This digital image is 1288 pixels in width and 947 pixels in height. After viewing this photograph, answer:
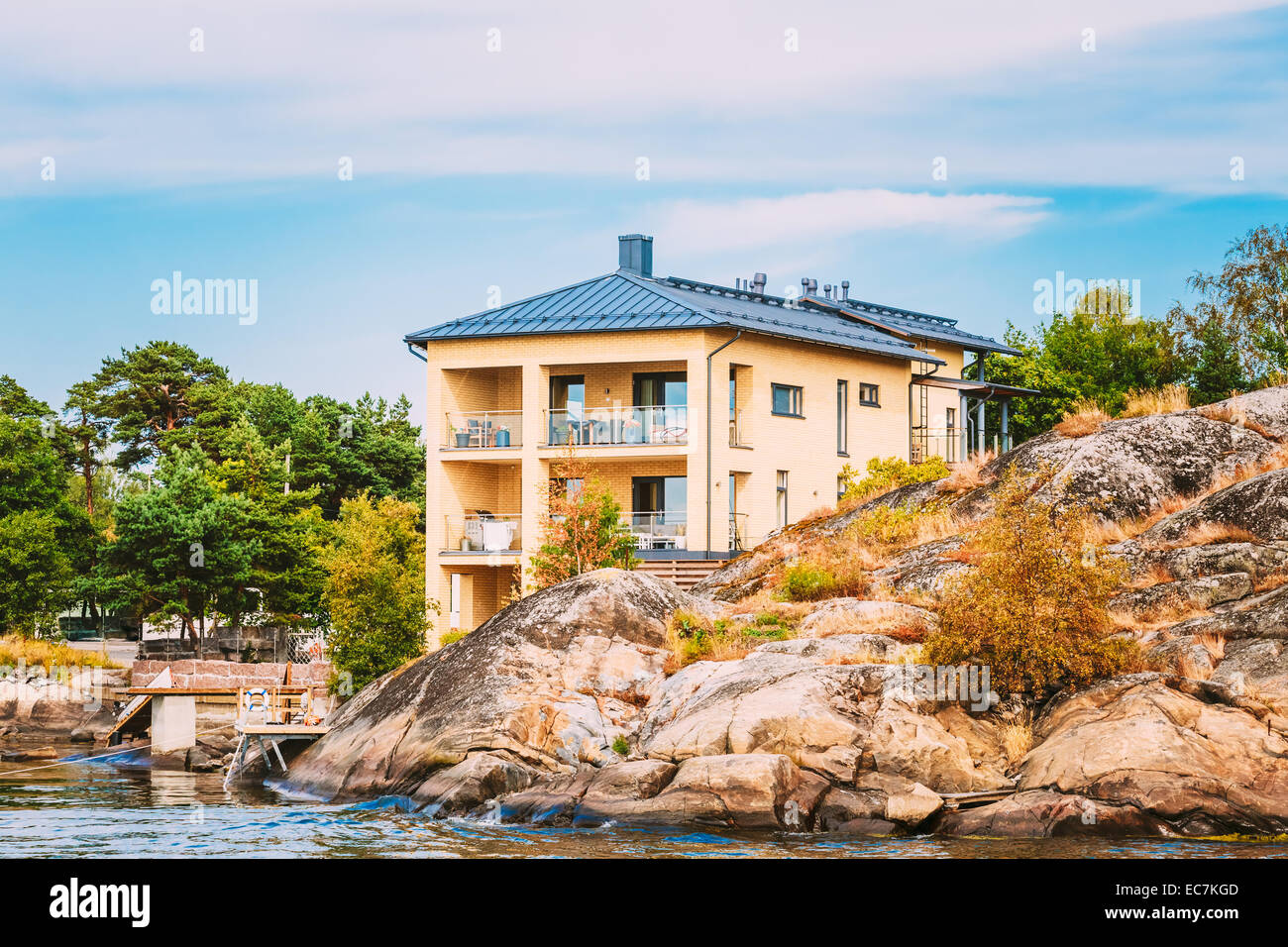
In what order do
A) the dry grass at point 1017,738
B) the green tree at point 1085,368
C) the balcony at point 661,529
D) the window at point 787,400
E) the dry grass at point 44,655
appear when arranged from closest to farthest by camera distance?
1. the dry grass at point 1017,738
2. the balcony at point 661,529
3. the dry grass at point 44,655
4. the window at point 787,400
5. the green tree at point 1085,368

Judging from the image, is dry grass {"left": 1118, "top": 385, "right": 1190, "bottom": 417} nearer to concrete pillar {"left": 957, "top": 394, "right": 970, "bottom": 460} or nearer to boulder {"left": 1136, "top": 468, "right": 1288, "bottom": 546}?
boulder {"left": 1136, "top": 468, "right": 1288, "bottom": 546}

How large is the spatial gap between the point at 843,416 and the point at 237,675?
20.3 metres

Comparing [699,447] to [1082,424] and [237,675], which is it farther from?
[237,675]

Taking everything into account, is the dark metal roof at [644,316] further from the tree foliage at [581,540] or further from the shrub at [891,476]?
the tree foliage at [581,540]

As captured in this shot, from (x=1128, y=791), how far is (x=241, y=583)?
32191mm

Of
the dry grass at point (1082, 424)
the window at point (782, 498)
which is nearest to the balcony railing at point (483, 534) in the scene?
the window at point (782, 498)

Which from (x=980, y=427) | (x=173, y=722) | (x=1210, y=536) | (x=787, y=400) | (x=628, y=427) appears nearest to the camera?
(x=1210, y=536)

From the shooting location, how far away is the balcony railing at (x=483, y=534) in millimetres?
41344

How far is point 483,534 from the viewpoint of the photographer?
138 ft

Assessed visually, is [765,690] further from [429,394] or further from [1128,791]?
[429,394]

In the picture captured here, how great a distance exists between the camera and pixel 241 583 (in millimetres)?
45344

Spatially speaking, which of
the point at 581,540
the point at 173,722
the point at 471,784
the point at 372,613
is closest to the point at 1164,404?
the point at 581,540

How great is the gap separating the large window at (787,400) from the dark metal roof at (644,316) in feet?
5.32

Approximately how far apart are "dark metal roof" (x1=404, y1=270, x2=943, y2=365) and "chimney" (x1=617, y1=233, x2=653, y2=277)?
4.86ft
